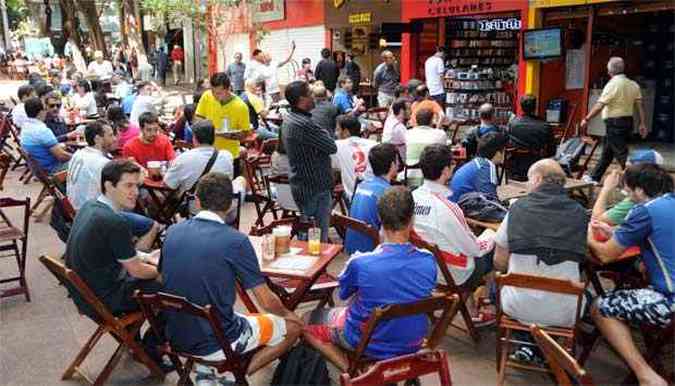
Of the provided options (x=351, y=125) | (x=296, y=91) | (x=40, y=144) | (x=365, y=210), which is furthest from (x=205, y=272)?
(x=40, y=144)

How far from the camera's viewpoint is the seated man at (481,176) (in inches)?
191

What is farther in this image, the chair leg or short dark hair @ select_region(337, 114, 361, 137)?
short dark hair @ select_region(337, 114, 361, 137)

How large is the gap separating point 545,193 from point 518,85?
8835 millimetres

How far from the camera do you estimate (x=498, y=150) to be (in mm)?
5098

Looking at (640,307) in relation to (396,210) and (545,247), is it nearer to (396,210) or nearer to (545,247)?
(545,247)

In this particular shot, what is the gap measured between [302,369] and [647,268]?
1990mm

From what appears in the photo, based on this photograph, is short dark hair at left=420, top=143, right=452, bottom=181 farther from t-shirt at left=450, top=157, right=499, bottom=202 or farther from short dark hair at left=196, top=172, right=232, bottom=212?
short dark hair at left=196, top=172, right=232, bottom=212

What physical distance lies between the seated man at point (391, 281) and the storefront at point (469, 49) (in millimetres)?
9708

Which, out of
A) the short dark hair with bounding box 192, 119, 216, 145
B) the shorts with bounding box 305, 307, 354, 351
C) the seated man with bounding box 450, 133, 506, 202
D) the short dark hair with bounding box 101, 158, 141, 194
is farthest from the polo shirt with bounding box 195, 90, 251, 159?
the shorts with bounding box 305, 307, 354, 351

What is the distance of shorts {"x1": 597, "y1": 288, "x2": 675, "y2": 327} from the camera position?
11.2 feet

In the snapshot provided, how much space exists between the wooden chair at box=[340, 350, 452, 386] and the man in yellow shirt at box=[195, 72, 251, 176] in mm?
4457

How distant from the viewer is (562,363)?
230 cm

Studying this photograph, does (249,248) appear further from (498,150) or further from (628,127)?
(628,127)

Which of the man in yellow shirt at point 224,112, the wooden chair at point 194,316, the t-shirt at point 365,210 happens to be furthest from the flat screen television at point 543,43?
the wooden chair at point 194,316
